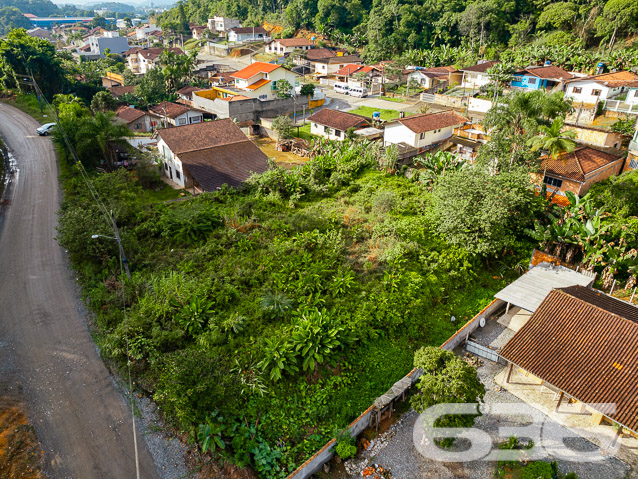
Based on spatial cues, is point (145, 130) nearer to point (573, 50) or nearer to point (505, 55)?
point (505, 55)

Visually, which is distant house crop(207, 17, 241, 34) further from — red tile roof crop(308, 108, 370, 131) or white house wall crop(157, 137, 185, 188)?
white house wall crop(157, 137, 185, 188)

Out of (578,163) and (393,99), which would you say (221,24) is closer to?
(393,99)

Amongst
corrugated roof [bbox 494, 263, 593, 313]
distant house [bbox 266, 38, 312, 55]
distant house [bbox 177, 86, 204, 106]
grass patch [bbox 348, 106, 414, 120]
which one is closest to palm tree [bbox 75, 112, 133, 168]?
distant house [bbox 177, 86, 204, 106]

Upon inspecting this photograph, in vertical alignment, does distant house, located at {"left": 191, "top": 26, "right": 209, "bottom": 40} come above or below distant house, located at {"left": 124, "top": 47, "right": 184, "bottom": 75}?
above

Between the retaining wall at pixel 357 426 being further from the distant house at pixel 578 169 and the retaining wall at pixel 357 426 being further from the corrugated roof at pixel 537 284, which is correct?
the distant house at pixel 578 169

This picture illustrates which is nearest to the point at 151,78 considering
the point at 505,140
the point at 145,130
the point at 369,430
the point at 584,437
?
the point at 145,130
